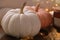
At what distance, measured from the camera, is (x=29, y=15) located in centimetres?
83

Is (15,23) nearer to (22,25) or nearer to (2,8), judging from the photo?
(22,25)

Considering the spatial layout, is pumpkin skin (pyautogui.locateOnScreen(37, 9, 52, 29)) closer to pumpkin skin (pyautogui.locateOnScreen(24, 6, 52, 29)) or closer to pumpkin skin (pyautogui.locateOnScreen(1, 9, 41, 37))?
pumpkin skin (pyautogui.locateOnScreen(24, 6, 52, 29))

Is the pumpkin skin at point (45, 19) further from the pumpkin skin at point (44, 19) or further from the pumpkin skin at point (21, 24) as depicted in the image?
the pumpkin skin at point (21, 24)

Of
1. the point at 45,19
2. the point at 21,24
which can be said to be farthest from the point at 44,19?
the point at 21,24

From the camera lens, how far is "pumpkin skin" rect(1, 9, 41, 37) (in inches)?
31.3

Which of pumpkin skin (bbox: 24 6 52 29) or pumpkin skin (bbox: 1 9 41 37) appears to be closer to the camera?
pumpkin skin (bbox: 1 9 41 37)

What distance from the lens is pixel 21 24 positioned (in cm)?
79

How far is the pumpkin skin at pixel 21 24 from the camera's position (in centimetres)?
80

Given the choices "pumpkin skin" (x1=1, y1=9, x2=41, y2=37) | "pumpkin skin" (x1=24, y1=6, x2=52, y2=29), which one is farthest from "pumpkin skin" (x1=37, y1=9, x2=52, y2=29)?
"pumpkin skin" (x1=1, y1=9, x2=41, y2=37)

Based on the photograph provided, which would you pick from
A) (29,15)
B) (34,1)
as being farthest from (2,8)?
(29,15)

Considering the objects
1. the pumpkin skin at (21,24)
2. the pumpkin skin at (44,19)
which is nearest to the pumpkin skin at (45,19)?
the pumpkin skin at (44,19)

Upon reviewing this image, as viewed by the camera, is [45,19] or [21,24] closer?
[21,24]

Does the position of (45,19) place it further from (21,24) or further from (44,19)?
(21,24)

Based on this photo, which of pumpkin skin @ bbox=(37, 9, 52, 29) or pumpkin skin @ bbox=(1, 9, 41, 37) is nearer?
pumpkin skin @ bbox=(1, 9, 41, 37)
